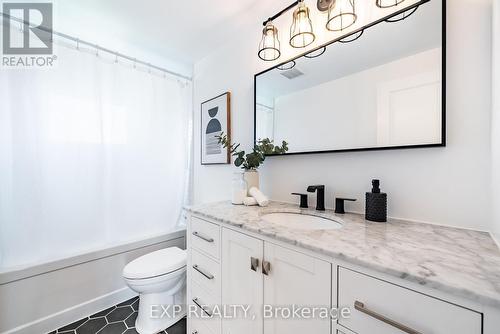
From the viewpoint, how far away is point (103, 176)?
1644 millimetres

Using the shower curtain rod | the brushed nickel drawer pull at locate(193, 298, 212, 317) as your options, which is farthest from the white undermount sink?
the shower curtain rod

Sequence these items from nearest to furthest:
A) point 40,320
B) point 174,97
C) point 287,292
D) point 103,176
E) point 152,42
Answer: point 287,292
point 40,320
point 103,176
point 152,42
point 174,97

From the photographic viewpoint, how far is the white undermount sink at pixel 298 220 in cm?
101

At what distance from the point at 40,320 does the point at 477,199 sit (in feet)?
8.17

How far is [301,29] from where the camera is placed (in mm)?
1166

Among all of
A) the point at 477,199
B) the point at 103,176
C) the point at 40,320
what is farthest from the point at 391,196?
the point at 40,320

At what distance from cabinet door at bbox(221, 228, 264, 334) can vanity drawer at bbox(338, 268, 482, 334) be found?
1.07ft

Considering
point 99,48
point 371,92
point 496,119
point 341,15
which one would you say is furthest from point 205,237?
point 99,48

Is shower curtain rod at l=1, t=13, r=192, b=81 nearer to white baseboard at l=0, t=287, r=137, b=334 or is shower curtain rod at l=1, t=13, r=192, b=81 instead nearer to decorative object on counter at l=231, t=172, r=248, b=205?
decorative object on counter at l=231, t=172, r=248, b=205

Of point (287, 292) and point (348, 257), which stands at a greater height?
point (348, 257)

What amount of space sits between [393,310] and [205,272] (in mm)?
856

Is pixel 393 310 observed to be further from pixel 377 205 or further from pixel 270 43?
pixel 270 43

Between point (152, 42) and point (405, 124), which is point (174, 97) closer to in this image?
point (152, 42)

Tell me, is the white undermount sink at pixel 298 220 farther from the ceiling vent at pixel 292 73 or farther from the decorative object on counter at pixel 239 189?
the ceiling vent at pixel 292 73
